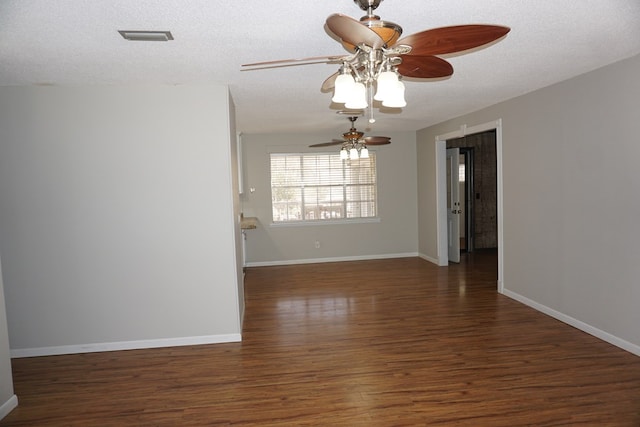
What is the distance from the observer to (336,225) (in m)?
7.33

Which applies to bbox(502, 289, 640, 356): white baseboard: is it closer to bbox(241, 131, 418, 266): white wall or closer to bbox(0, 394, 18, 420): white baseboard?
bbox(241, 131, 418, 266): white wall

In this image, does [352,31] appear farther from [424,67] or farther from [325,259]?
[325,259]

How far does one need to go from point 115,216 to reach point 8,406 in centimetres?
157

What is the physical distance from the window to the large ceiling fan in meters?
5.32

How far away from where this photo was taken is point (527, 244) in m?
4.38

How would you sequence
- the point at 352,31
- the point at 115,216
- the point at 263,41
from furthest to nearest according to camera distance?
the point at 115,216, the point at 263,41, the point at 352,31

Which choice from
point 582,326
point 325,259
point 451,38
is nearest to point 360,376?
point 582,326

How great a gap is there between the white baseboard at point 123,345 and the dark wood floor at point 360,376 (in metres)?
0.08

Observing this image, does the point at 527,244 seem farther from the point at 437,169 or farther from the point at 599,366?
the point at 437,169

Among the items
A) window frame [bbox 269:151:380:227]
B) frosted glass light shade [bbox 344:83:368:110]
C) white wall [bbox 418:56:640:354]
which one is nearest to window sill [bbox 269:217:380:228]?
window frame [bbox 269:151:380:227]

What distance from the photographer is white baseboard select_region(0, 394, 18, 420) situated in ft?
8.25

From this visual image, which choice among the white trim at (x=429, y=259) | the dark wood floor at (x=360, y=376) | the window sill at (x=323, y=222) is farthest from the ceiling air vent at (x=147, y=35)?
the white trim at (x=429, y=259)

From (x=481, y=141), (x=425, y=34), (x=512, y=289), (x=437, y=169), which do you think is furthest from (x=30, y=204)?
(x=481, y=141)

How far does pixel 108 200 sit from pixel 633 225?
175 inches
